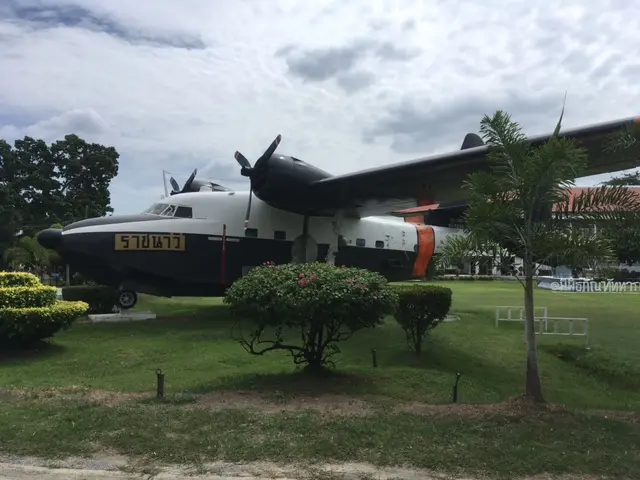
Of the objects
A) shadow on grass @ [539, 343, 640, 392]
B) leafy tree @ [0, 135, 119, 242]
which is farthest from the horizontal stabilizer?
leafy tree @ [0, 135, 119, 242]

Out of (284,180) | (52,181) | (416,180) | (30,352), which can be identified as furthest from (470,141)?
(52,181)

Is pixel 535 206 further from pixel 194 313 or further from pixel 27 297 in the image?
pixel 194 313

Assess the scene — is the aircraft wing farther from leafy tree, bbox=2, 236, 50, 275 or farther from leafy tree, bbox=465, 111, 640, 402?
leafy tree, bbox=2, 236, 50, 275

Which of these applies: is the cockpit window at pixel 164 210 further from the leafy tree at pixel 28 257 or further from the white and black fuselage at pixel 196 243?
the leafy tree at pixel 28 257

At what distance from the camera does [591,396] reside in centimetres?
959

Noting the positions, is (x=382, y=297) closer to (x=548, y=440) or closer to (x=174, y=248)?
(x=548, y=440)

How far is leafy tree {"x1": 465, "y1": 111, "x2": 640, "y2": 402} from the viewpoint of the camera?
7.79m

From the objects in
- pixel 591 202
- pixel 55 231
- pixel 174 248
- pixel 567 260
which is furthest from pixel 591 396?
pixel 55 231

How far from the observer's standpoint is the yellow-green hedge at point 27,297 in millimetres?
11219

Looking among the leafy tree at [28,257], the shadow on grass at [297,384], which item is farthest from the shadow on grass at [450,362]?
the leafy tree at [28,257]

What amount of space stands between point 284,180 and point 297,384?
348 inches

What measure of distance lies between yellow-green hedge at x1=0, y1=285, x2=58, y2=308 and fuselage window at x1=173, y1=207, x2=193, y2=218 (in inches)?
210

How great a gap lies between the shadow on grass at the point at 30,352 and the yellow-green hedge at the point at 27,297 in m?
0.90

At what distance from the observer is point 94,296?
17.0 metres
